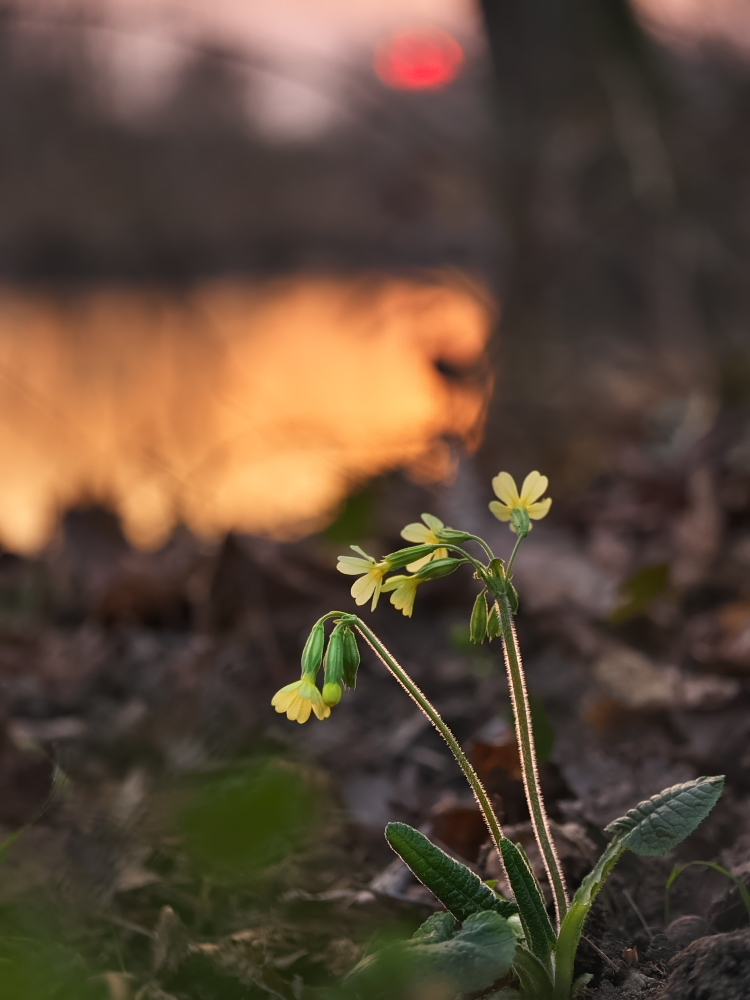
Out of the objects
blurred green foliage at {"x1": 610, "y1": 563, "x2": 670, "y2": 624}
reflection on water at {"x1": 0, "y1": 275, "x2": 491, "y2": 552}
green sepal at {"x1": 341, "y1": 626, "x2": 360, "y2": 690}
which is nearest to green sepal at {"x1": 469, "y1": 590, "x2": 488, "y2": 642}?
green sepal at {"x1": 341, "y1": 626, "x2": 360, "y2": 690}

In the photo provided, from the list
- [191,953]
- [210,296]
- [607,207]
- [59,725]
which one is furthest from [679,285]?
[210,296]

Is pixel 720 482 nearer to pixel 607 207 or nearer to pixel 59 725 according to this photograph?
pixel 59 725

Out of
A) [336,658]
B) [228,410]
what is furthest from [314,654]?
[228,410]

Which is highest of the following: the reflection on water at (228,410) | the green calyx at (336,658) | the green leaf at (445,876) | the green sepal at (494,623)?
the green sepal at (494,623)

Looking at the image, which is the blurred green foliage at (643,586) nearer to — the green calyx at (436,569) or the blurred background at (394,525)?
the blurred background at (394,525)

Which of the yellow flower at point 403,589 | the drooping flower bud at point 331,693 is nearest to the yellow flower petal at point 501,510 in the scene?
the yellow flower at point 403,589
